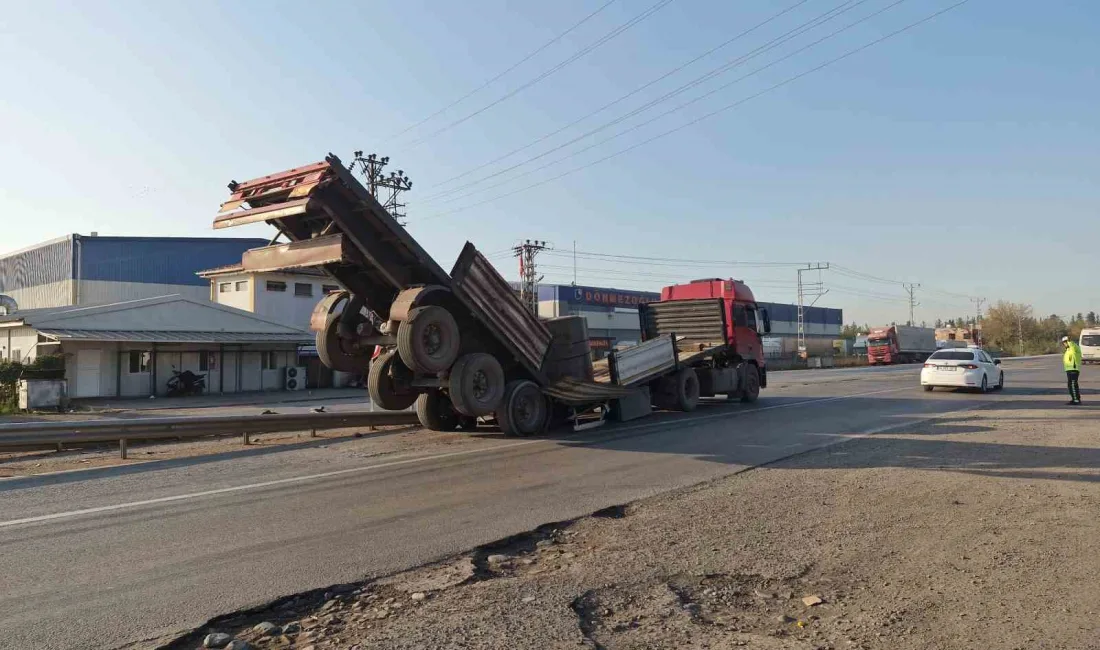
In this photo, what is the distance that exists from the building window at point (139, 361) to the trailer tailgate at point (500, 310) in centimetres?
2277

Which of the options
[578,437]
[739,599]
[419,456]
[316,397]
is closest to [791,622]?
[739,599]

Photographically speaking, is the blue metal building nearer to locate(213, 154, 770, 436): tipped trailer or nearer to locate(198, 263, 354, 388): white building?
locate(198, 263, 354, 388): white building

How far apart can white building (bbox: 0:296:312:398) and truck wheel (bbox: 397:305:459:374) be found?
20899 millimetres

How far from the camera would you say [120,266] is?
51562mm

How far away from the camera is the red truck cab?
19625 millimetres

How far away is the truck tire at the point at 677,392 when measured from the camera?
17562mm

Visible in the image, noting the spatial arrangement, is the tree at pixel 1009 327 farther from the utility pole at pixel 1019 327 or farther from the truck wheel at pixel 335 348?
the truck wheel at pixel 335 348

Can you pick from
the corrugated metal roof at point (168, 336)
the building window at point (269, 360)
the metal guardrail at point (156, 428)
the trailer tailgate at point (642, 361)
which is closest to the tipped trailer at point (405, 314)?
the trailer tailgate at point (642, 361)

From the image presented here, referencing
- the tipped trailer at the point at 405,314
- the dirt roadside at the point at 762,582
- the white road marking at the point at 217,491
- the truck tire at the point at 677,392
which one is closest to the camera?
the dirt roadside at the point at 762,582

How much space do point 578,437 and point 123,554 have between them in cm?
848

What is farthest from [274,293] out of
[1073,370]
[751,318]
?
[1073,370]

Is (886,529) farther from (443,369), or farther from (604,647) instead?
(443,369)

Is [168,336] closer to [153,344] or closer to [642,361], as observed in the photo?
[153,344]

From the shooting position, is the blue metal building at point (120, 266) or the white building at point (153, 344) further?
the blue metal building at point (120, 266)
